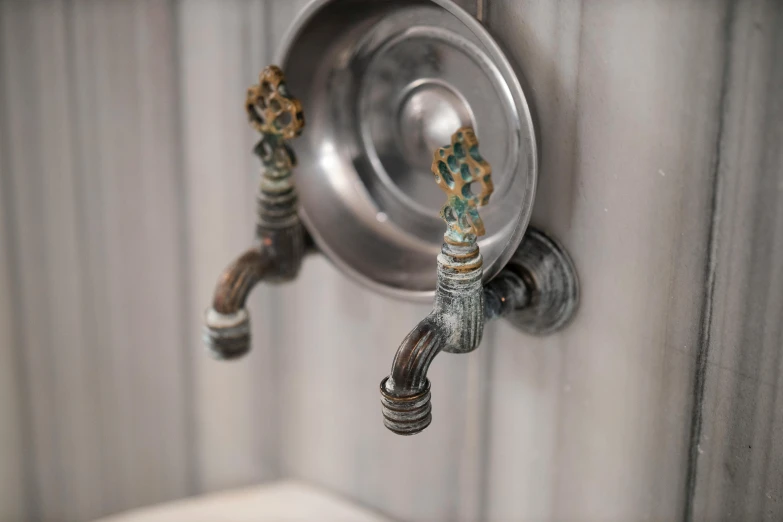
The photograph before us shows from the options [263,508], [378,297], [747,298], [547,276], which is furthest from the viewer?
[263,508]

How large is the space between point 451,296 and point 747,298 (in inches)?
8.6

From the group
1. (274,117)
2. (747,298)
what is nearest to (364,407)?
(274,117)

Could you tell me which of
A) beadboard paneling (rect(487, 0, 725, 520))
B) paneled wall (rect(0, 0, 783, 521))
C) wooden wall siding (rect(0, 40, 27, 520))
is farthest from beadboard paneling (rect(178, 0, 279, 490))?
beadboard paneling (rect(487, 0, 725, 520))

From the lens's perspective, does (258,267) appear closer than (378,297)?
Yes

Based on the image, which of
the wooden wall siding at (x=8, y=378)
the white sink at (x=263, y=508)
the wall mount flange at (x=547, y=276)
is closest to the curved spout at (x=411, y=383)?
the wall mount flange at (x=547, y=276)

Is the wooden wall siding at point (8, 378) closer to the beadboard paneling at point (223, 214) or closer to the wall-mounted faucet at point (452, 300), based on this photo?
the beadboard paneling at point (223, 214)

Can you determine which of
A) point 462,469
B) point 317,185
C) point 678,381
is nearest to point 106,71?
point 317,185

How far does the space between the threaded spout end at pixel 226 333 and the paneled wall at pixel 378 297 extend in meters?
0.17

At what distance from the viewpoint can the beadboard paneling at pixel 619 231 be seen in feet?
2.10

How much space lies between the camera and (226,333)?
812mm

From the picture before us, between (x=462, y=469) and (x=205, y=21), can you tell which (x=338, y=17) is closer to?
(x=205, y=21)

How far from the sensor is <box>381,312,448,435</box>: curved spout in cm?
67

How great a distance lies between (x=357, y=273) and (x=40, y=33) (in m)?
0.50

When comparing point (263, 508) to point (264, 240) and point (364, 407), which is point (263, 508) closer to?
point (364, 407)
